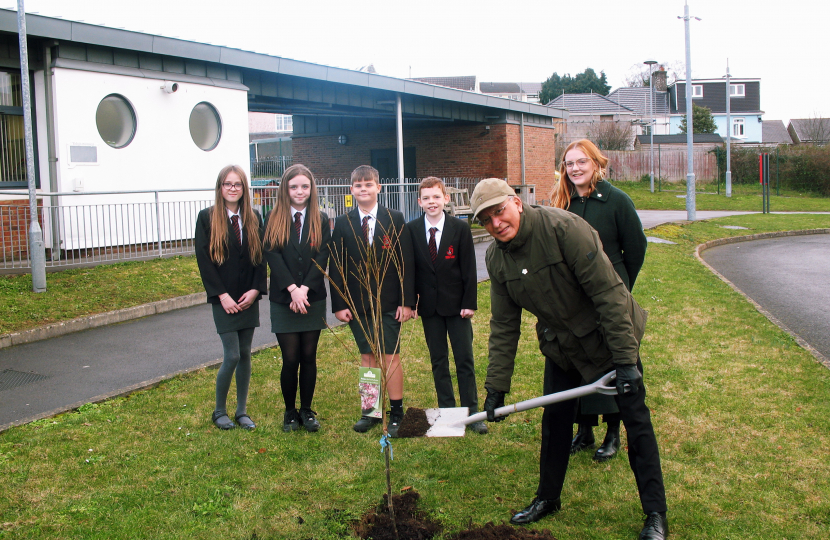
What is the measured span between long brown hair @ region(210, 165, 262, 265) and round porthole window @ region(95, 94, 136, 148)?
9.52 metres

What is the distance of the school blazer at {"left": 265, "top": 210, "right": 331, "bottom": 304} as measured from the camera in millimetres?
5098

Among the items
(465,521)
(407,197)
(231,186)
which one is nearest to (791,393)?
(465,521)

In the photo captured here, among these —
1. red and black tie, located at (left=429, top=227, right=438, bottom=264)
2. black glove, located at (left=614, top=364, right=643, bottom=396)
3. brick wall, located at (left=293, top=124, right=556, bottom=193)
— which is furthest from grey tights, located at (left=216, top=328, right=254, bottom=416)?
brick wall, located at (left=293, top=124, right=556, bottom=193)

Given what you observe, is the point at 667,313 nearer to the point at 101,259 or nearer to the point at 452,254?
the point at 452,254

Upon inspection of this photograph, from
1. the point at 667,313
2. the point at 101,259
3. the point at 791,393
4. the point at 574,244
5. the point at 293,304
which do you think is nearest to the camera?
the point at 574,244

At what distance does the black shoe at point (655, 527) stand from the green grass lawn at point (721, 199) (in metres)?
31.4

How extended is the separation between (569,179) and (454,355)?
1586mm

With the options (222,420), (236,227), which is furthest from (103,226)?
(222,420)

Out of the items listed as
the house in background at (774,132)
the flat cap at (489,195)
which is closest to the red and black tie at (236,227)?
the flat cap at (489,195)

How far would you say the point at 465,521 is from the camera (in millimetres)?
3701

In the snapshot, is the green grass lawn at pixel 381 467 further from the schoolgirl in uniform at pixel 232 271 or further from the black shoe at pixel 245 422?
the schoolgirl in uniform at pixel 232 271

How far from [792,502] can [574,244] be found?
196 cm

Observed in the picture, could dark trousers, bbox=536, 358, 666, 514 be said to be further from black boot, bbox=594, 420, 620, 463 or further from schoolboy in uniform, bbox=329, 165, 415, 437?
schoolboy in uniform, bbox=329, 165, 415, 437

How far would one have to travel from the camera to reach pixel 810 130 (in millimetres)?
61344
